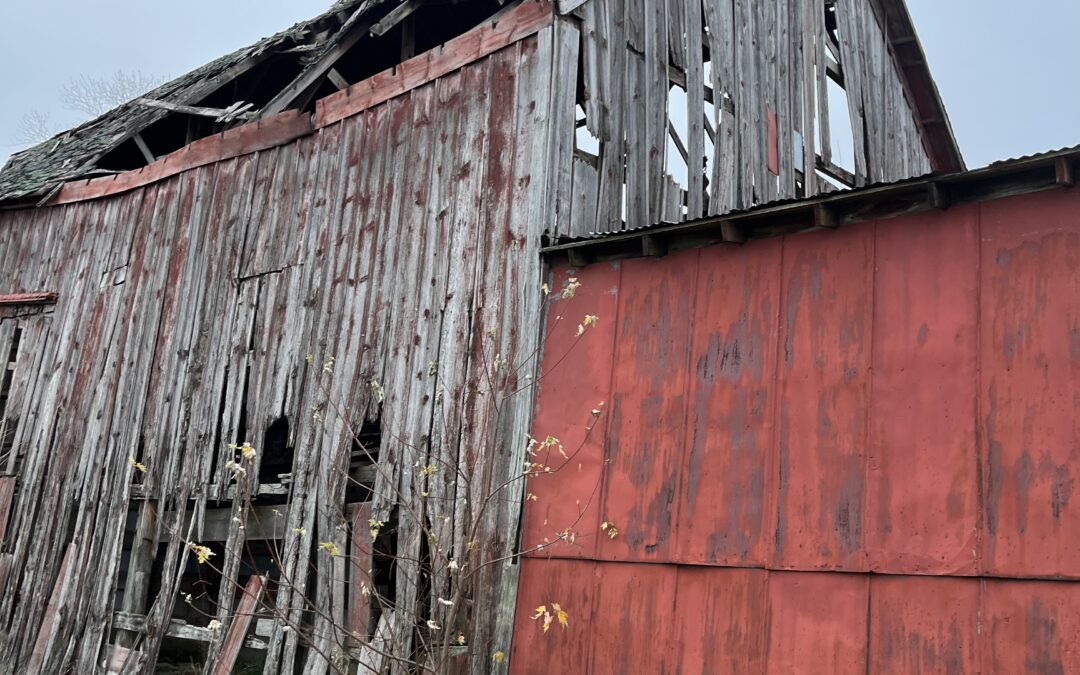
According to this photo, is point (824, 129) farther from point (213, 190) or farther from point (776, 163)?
point (213, 190)

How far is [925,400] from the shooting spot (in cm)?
575

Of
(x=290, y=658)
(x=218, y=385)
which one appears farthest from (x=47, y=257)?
(x=290, y=658)

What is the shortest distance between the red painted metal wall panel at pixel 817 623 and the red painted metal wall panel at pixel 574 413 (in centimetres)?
141

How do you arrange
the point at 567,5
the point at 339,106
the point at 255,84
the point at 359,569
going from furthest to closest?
the point at 255,84 < the point at 339,106 < the point at 567,5 < the point at 359,569

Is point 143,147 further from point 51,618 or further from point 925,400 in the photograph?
point 925,400

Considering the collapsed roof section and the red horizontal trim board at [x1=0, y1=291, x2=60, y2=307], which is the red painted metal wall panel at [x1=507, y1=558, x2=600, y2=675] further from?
the red horizontal trim board at [x1=0, y1=291, x2=60, y2=307]

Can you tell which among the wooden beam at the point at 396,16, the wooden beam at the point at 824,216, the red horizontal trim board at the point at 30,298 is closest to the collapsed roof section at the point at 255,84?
the wooden beam at the point at 396,16

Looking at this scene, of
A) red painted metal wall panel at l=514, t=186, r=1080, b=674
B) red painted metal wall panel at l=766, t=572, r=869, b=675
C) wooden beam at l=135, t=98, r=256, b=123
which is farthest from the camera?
wooden beam at l=135, t=98, r=256, b=123

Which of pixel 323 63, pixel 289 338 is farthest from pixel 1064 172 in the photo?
pixel 323 63

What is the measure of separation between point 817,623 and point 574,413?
7.54ft

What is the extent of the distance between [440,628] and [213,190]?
240 inches

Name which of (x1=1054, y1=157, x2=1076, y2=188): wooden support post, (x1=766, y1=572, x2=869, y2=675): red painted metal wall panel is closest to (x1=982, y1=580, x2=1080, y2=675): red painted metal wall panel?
(x1=766, y1=572, x2=869, y2=675): red painted metal wall panel

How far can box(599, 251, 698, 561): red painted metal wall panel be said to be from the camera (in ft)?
22.1

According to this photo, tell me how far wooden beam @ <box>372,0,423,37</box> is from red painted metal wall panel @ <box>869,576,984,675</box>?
21.7ft
